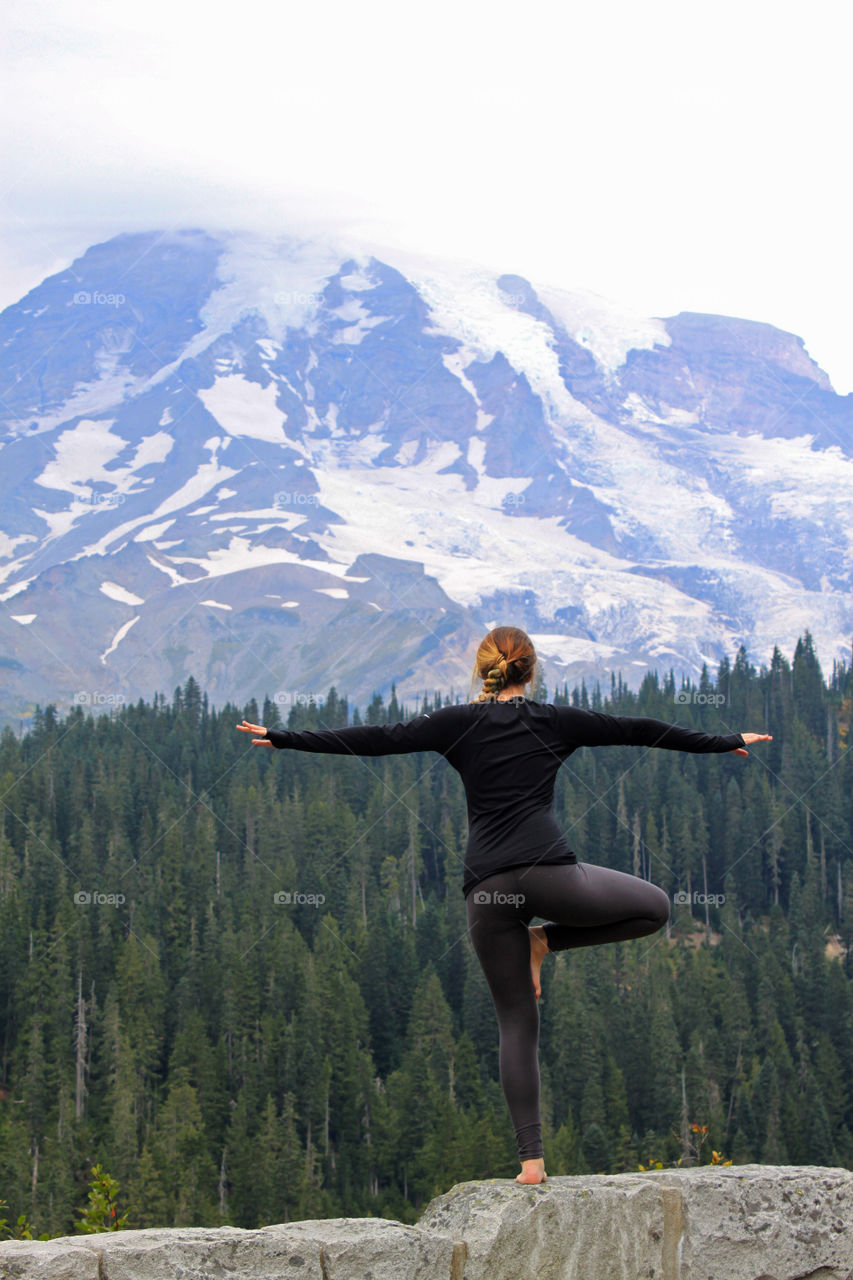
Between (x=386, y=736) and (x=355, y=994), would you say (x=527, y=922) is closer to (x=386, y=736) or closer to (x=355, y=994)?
(x=386, y=736)

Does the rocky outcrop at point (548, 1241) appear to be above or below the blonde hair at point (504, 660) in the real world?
below

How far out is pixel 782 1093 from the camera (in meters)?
121

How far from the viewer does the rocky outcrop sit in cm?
999

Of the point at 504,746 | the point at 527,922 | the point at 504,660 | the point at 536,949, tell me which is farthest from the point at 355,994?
the point at 504,746

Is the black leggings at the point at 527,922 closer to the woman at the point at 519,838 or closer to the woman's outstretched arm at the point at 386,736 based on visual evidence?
the woman at the point at 519,838

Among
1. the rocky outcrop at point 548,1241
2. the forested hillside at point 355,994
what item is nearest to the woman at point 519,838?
the rocky outcrop at point 548,1241

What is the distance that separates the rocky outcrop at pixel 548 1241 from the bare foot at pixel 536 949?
143cm

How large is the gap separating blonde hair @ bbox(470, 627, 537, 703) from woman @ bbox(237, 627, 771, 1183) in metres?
0.01

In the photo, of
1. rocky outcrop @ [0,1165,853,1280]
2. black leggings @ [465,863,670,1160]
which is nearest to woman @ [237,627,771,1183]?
black leggings @ [465,863,670,1160]

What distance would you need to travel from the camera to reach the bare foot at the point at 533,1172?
10516 millimetres

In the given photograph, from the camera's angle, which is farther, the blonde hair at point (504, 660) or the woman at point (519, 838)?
the blonde hair at point (504, 660)

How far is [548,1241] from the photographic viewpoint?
10.2m

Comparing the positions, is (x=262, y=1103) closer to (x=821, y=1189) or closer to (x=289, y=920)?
(x=289, y=920)

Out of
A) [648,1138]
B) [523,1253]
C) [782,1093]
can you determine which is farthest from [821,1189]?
[782,1093]
